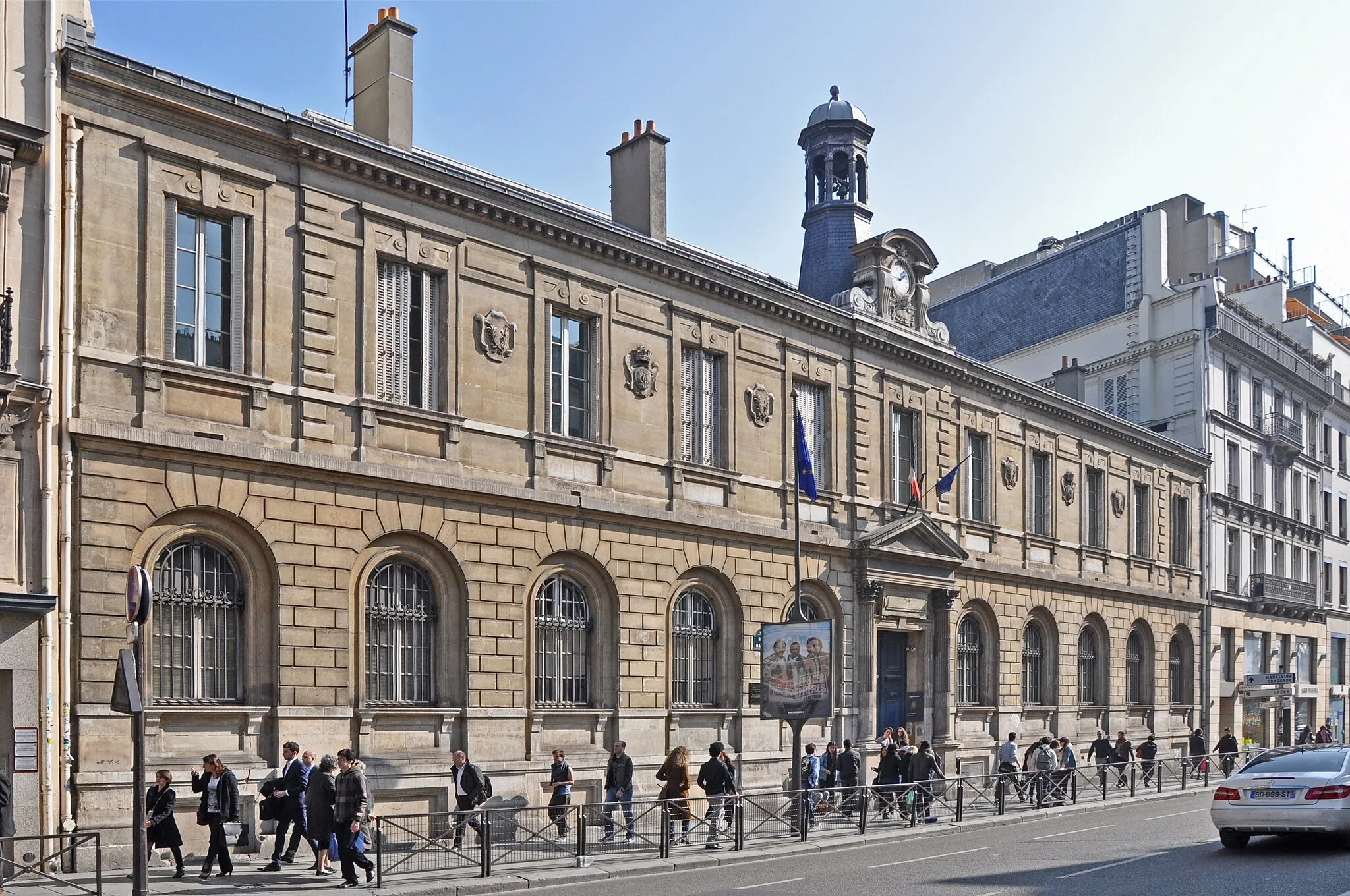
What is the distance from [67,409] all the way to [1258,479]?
40928 millimetres

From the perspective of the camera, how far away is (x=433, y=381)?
20.6 m

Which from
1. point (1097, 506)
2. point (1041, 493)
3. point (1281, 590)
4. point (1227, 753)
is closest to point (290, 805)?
point (1041, 493)

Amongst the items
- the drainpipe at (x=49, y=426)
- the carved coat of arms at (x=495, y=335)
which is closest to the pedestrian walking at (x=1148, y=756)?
the carved coat of arms at (x=495, y=335)

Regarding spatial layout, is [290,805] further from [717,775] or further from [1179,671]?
[1179,671]

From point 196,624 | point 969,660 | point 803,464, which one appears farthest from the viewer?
point 969,660

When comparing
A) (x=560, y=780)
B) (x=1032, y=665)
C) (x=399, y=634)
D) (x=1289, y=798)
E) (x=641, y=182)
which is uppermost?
(x=641, y=182)

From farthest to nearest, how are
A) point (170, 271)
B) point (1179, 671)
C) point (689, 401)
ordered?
point (1179, 671) → point (689, 401) → point (170, 271)

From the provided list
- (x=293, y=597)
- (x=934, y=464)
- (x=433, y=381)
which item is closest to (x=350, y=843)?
(x=293, y=597)

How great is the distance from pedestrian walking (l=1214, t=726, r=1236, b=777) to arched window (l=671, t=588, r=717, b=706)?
1607cm

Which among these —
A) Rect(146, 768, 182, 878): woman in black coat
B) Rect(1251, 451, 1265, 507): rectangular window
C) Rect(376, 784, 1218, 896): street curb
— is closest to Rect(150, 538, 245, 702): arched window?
Rect(146, 768, 182, 878): woman in black coat

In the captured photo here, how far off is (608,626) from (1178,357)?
90.7 ft

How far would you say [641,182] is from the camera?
25516mm

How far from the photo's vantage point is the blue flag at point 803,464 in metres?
24.5

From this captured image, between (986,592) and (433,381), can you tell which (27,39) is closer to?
(433,381)
